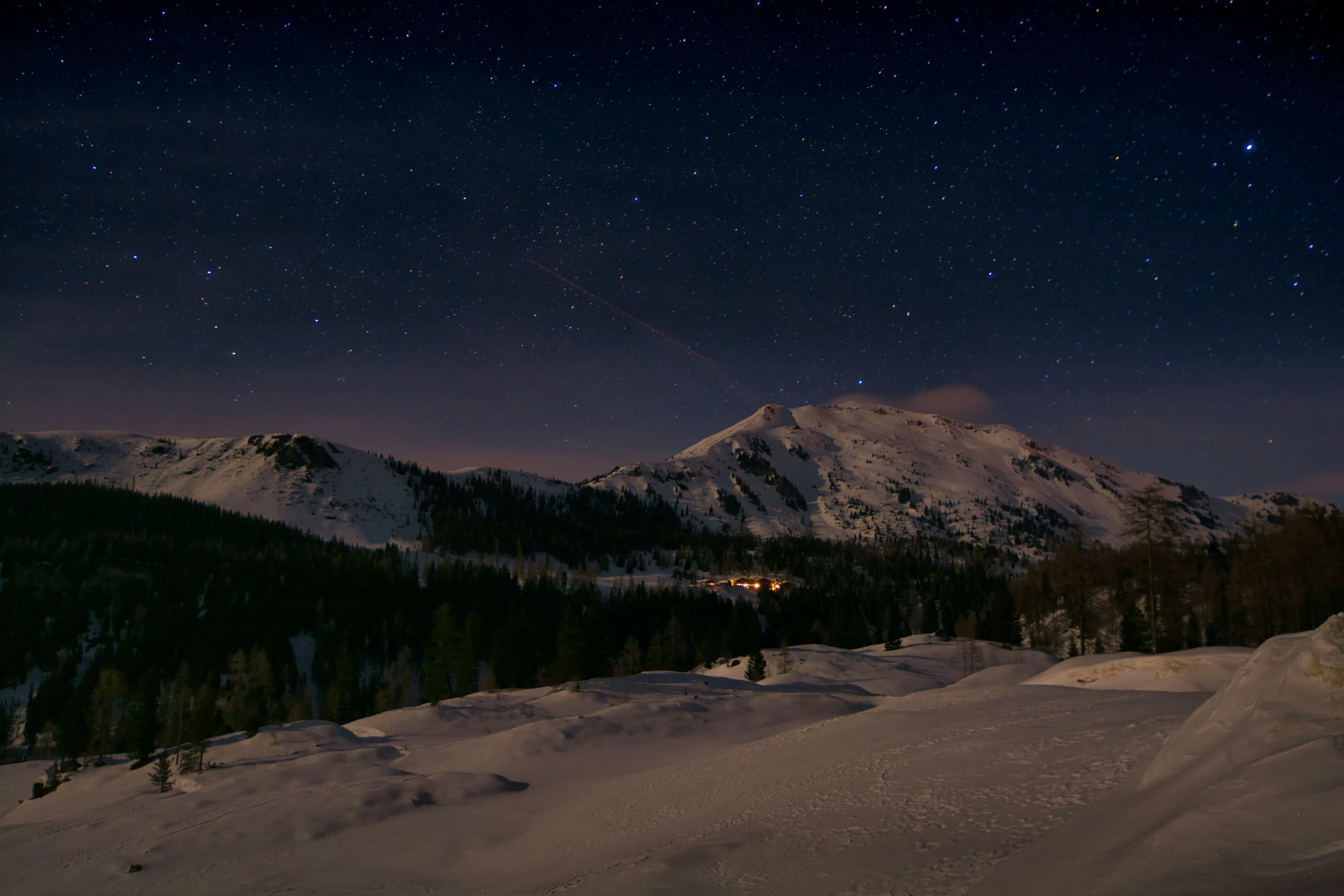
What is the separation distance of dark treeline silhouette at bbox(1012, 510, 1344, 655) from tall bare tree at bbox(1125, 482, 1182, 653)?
17 cm

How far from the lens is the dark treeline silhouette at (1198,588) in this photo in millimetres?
47500

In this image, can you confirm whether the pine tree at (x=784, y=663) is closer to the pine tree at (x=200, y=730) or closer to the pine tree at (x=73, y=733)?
the pine tree at (x=200, y=730)

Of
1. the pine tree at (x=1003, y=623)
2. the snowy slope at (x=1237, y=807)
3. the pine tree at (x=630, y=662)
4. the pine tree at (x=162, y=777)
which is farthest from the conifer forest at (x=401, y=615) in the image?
the snowy slope at (x=1237, y=807)

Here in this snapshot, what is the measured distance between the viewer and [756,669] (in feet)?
211

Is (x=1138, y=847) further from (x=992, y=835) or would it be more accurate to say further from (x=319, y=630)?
(x=319, y=630)

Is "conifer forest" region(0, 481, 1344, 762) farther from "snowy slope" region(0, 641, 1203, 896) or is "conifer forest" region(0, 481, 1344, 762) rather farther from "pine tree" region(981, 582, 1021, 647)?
"snowy slope" region(0, 641, 1203, 896)

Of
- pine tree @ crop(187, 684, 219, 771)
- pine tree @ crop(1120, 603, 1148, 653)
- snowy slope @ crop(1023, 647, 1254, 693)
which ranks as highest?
snowy slope @ crop(1023, 647, 1254, 693)

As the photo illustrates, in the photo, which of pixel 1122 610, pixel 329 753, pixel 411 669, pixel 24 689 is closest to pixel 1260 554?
pixel 1122 610

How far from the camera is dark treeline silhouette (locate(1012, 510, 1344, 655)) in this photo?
4750cm

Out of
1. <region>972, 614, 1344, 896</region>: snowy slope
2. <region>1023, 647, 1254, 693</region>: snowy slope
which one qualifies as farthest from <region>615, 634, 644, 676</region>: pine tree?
<region>972, 614, 1344, 896</region>: snowy slope

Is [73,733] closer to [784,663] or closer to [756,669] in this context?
[756,669]

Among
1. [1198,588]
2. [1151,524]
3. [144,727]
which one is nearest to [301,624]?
[144,727]

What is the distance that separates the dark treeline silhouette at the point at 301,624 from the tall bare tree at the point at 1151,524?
38.0 meters

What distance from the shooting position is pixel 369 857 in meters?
22.5
